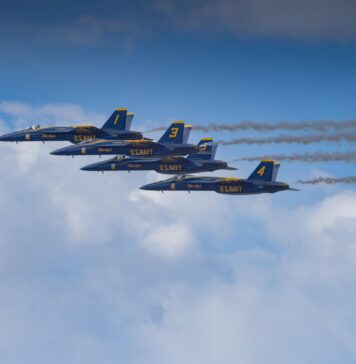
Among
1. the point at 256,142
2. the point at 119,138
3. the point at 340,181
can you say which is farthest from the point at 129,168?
the point at 340,181

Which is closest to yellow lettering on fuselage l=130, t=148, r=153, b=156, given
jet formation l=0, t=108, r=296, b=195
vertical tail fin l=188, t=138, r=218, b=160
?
jet formation l=0, t=108, r=296, b=195

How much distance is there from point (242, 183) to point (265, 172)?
443cm

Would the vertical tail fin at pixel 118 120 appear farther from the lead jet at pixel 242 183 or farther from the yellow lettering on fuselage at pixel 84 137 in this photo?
the lead jet at pixel 242 183

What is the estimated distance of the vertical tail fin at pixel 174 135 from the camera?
176 metres

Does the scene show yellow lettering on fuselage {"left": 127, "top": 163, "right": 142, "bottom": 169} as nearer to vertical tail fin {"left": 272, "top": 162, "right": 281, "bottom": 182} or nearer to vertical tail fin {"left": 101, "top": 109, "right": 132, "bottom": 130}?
vertical tail fin {"left": 101, "top": 109, "right": 132, "bottom": 130}

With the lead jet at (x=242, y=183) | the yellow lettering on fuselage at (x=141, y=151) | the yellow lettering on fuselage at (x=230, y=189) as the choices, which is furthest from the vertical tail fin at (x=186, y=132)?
the yellow lettering on fuselage at (x=141, y=151)

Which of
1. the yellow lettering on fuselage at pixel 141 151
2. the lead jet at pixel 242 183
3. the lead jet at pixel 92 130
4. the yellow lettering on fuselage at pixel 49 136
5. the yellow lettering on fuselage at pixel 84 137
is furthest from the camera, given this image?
the lead jet at pixel 242 183

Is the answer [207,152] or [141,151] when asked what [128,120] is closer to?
[141,151]

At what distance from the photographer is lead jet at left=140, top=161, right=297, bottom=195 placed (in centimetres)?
17688

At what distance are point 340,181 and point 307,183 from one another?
5.67 m

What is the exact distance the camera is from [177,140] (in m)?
176

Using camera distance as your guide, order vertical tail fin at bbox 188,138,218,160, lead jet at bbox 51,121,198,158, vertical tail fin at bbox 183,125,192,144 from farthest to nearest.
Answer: vertical tail fin at bbox 188,138,218,160 → vertical tail fin at bbox 183,125,192,144 → lead jet at bbox 51,121,198,158

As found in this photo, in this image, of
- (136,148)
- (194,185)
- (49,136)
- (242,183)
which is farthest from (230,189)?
(49,136)

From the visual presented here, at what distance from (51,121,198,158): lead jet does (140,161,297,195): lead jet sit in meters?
9.36
